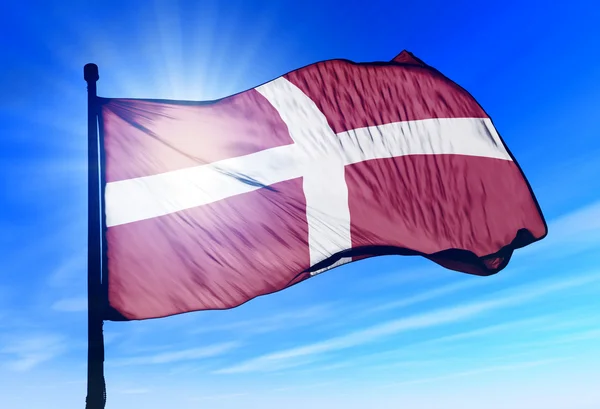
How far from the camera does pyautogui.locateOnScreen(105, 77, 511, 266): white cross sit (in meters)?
8.09

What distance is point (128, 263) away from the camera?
755cm

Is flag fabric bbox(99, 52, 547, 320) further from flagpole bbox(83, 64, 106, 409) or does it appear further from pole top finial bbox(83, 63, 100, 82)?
pole top finial bbox(83, 63, 100, 82)

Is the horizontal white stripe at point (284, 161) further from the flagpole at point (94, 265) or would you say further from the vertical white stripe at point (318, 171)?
the flagpole at point (94, 265)

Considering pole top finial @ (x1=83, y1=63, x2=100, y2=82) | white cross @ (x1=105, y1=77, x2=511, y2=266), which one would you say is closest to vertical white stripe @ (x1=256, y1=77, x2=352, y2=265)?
white cross @ (x1=105, y1=77, x2=511, y2=266)

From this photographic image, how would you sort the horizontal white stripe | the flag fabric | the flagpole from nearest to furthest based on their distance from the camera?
the flagpole < the flag fabric < the horizontal white stripe

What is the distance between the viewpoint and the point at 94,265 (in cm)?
708

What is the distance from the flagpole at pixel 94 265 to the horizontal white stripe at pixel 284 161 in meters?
0.40

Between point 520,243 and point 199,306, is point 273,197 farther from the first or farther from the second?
point 520,243

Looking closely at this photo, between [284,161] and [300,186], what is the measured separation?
1.47 ft

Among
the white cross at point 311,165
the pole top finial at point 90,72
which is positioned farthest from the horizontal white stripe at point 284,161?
the pole top finial at point 90,72

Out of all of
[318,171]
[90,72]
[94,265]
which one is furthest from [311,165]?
[94,265]

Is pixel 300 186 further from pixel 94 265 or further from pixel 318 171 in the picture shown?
pixel 94 265

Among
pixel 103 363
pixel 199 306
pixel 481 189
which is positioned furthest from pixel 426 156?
pixel 103 363

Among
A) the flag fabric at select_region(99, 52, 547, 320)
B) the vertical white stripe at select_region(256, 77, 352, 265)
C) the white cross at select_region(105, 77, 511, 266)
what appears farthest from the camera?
the vertical white stripe at select_region(256, 77, 352, 265)
